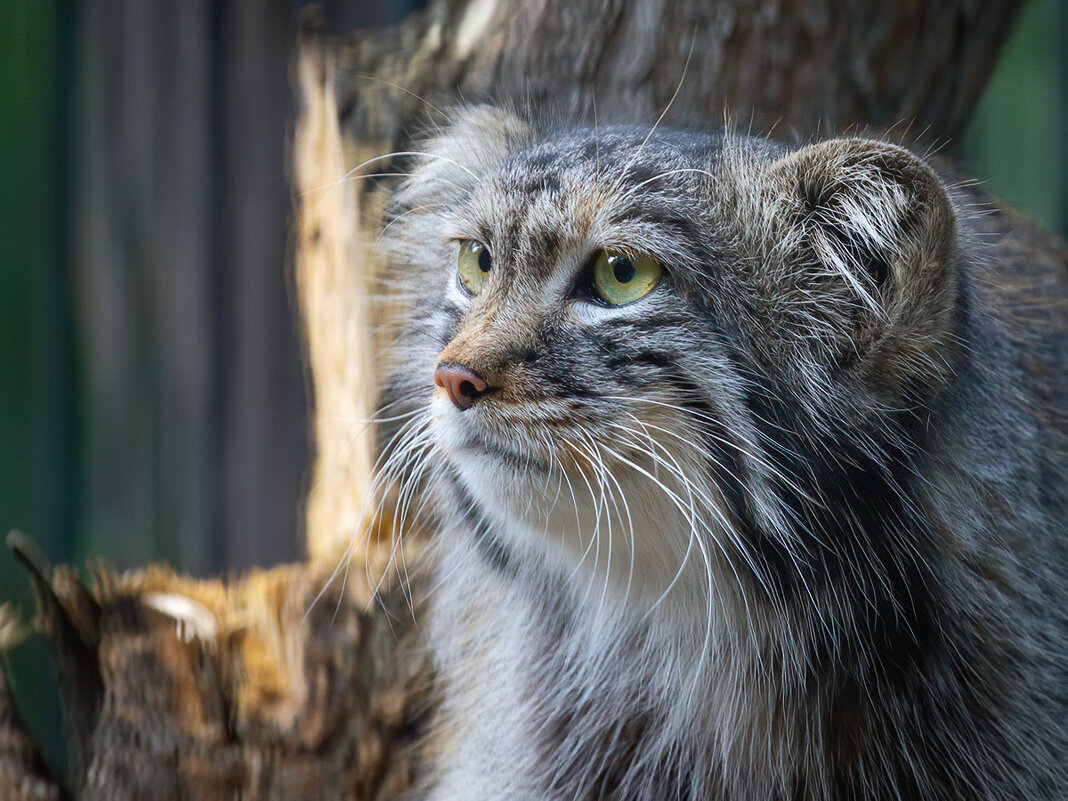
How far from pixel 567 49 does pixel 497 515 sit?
1546 millimetres

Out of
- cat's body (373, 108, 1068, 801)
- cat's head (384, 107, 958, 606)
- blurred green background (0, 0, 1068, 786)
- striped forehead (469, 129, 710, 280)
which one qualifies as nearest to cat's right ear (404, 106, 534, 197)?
cat's body (373, 108, 1068, 801)

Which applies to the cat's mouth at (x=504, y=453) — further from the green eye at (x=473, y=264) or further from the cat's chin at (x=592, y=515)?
the green eye at (x=473, y=264)

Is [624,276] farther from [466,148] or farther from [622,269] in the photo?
[466,148]

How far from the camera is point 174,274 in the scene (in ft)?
14.8

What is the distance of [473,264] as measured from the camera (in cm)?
218

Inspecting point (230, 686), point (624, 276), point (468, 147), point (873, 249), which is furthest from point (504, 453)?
point (230, 686)

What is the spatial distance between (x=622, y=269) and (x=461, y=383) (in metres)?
0.36

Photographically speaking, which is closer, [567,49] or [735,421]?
[735,421]

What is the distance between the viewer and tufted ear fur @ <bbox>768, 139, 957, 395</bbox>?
Answer: 5.50 feet

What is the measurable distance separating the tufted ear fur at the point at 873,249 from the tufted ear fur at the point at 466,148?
771 millimetres

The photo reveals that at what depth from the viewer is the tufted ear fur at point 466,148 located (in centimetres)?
241

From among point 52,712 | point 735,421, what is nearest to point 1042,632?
point 735,421

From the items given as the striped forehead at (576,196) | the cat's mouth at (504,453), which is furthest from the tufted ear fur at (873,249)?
the cat's mouth at (504,453)

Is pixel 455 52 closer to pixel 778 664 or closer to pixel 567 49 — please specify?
pixel 567 49
